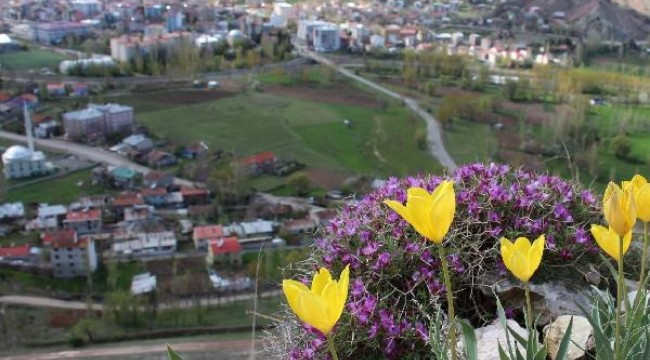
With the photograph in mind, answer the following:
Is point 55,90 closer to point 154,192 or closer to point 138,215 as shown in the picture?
point 154,192

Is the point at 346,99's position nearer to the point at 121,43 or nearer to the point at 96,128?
the point at 96,128

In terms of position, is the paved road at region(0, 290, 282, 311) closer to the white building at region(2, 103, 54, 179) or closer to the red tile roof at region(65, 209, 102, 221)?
the red tile roof at region(65, 209, 102, 221)

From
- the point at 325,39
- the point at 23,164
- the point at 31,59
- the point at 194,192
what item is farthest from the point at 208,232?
the point at 325,39

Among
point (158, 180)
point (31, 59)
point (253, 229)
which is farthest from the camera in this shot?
point (31, 59)

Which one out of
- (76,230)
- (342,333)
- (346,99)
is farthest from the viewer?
(346,99)

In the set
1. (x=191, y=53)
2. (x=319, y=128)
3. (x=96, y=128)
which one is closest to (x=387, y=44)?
(x=191, y=53)

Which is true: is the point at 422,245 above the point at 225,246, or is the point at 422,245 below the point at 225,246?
above
